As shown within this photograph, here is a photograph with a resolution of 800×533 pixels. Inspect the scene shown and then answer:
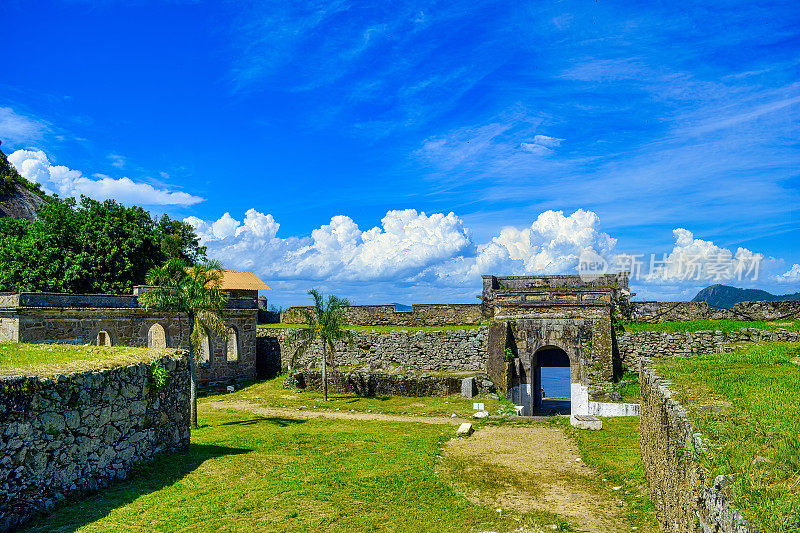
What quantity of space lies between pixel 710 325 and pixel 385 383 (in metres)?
14.5

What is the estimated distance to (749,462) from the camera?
439 centimetres

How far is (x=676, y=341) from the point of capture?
74.4 ft

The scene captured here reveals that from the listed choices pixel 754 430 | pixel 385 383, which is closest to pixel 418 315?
pixel 385 383

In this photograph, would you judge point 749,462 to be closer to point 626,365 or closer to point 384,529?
point 384,529

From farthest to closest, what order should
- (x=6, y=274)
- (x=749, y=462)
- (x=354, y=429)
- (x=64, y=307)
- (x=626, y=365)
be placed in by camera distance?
(x=6, y=274) < (x=626, y=365) < (x=64, y=307) < (x=354, y=429) < (x=749, y=462)

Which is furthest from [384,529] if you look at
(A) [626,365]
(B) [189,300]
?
(A) [626,365]

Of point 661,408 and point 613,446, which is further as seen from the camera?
point 613,446

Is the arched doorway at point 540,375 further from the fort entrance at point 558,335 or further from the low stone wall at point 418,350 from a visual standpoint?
the low stone wall at point 418,350

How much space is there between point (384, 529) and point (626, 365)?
59.2 feet

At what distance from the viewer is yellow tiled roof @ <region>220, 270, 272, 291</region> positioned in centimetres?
4734

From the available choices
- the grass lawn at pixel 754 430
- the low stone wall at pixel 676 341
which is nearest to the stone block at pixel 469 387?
the low stone wall at pixel 676 341

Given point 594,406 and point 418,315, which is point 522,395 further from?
point 418,315

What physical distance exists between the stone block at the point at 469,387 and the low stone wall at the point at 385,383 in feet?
0.58

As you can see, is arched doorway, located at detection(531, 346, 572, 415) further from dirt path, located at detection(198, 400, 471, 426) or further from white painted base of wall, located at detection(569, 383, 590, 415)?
dirt path, located at detection(198, 400, 471, 426)
